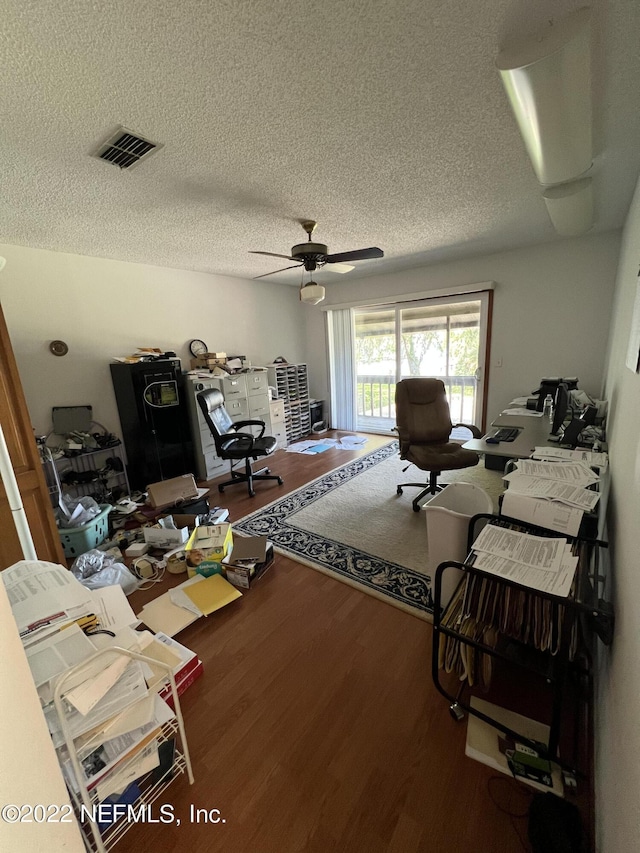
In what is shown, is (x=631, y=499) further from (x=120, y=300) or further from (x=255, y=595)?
(x=120, y=300)

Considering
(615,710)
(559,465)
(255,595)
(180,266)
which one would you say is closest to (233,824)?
(255,595)

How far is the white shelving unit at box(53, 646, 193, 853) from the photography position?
31.6 inches

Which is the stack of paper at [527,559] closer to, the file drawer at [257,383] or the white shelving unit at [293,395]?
the file drawer at [257,383]

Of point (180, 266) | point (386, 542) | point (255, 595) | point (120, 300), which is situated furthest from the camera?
point (180, 266)

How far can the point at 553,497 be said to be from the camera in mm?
1274

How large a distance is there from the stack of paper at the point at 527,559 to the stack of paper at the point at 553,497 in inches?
3.6

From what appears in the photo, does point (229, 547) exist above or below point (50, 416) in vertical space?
below

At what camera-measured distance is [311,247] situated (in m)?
2.53

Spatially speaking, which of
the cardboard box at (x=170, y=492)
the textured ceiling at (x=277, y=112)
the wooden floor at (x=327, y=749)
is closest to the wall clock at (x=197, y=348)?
the textured ceiling at (x=277, y=112)

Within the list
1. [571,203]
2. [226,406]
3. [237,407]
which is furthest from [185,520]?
[571,203]

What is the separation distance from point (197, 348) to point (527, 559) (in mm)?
4088

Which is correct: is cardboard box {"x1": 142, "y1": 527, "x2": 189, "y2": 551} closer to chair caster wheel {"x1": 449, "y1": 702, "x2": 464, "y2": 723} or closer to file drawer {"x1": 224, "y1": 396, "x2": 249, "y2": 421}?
file drawer {"x1": 224, "y1": 396, "x2": 249, "y2": 421}

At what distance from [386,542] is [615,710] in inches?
61.8

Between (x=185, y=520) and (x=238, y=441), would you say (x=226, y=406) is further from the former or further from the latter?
(x=185, y=520)
